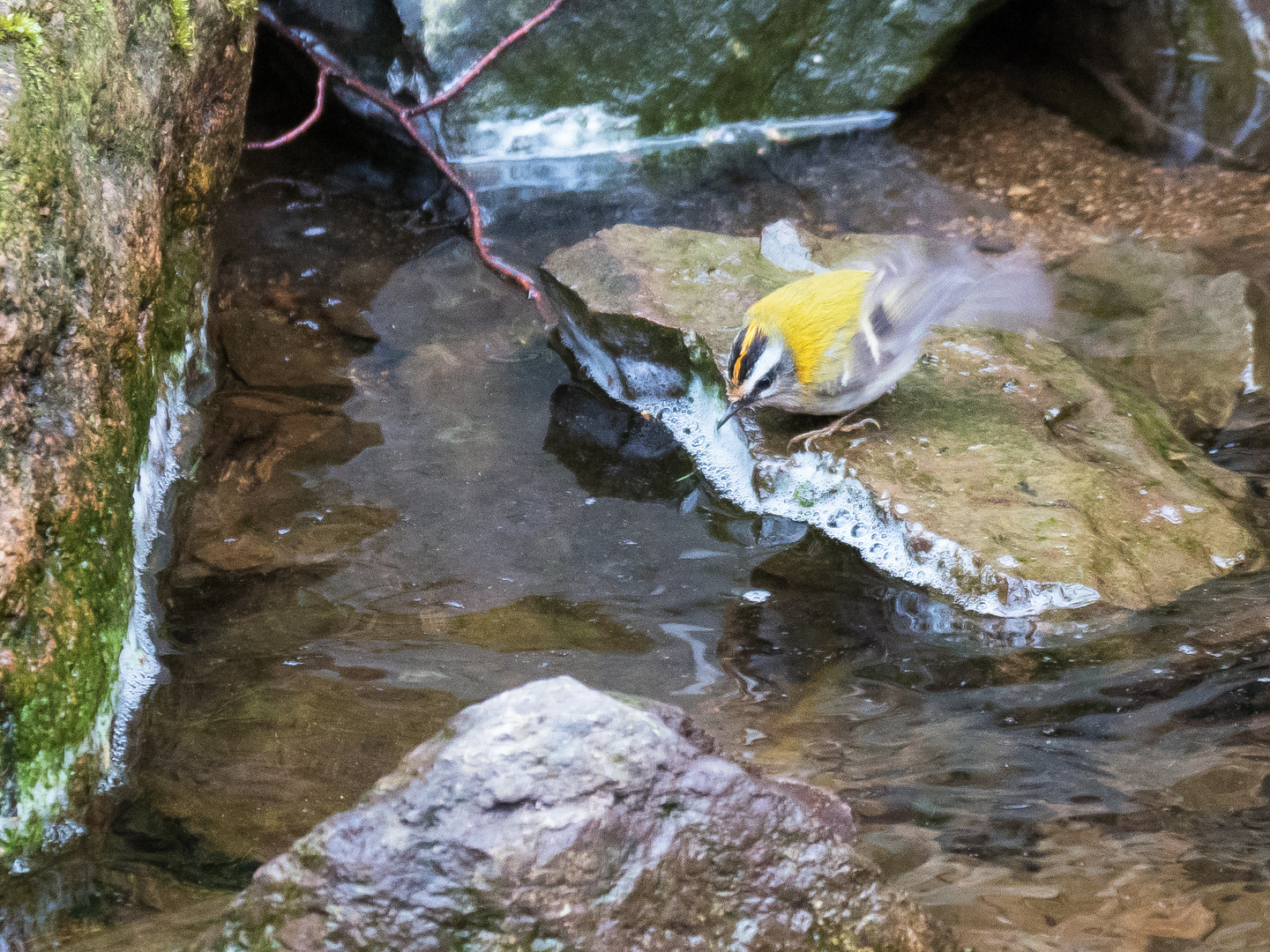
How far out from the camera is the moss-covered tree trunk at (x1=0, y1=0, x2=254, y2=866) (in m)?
2.62

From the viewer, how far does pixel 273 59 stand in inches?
267

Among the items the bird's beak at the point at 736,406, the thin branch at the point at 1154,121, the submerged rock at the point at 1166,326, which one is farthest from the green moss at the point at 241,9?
the thin branch at the point at 1154,121

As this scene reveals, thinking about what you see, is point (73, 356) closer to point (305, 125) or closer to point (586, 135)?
point (305, 125)

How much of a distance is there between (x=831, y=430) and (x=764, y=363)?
47 cm

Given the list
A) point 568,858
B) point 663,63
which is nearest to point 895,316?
point 568,858

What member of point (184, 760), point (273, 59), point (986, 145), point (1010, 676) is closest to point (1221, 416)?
point (1010, 676)

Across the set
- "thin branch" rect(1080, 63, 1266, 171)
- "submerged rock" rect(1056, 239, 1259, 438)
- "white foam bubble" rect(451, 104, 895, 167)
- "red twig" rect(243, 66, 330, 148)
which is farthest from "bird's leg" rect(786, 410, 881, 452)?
"red twig" rect(243, 66, 330, 148)

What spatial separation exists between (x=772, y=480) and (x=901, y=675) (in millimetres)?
1009

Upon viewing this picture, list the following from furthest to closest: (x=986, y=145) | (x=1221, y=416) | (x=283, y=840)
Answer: (x=986, y=145)
(x=1221, y=416)
(x=283, y=840)

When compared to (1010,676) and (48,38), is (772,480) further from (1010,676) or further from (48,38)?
(48,38)

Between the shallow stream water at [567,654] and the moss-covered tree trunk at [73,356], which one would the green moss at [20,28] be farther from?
the shallow stream water at [567,654]

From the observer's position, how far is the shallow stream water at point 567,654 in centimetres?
249

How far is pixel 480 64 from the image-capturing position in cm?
639

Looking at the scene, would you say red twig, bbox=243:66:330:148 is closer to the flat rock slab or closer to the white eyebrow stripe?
the flat rock slab
